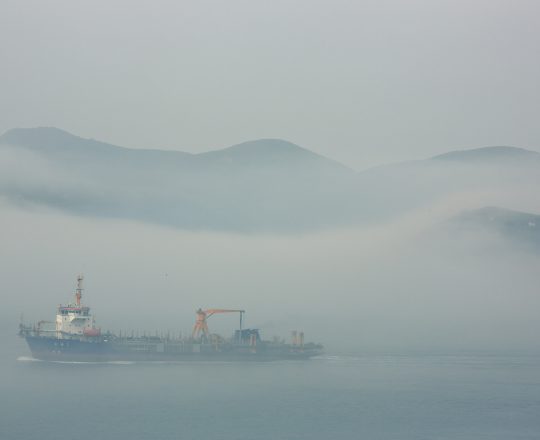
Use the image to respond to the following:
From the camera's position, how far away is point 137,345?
142 metres

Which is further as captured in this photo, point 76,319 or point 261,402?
point 76,319

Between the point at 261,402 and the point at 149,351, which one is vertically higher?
the point at 149,351

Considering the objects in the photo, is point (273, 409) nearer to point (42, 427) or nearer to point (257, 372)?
point (42, 427)

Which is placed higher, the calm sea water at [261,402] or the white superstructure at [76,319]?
the white superstructure at [76,319]

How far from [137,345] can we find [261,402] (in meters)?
48.3

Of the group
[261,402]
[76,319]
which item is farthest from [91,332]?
[261,402]

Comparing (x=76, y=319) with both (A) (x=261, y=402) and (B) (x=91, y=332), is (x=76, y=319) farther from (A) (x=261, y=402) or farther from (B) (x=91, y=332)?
(A) (x=261, y=402)

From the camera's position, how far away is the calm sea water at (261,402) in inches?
3211

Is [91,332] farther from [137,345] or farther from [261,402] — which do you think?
[261,402]

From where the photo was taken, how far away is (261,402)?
98.4 metres

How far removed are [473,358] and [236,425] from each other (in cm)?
10170

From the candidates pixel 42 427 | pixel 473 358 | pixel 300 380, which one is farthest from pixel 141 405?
pixel 473 358

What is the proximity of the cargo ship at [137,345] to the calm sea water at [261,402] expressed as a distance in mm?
2994

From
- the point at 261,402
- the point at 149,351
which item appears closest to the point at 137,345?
the point at 149,351
